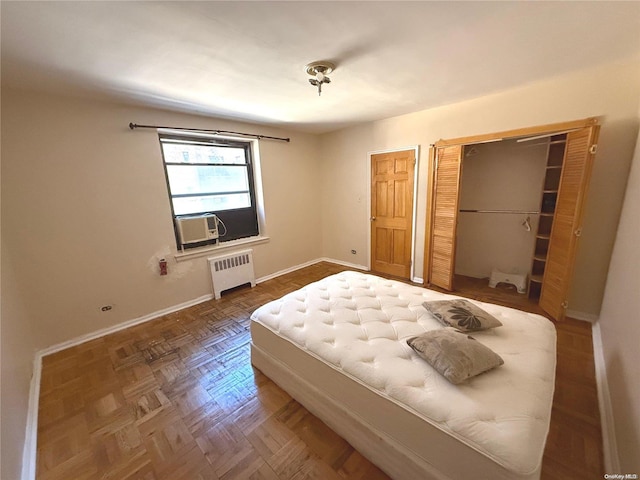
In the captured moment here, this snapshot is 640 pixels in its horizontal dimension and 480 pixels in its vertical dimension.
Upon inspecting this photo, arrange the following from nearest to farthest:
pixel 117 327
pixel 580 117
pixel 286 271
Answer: pixel 580 117, pixel 117 327, pixel 286 271

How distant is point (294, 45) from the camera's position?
60.6 inches

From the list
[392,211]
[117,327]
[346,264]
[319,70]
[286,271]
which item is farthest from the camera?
[346,264]

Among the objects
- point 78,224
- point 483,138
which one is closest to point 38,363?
point 78,224

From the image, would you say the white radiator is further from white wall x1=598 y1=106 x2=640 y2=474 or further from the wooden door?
white wall x1=598 y1=106 x2=640 y2=474

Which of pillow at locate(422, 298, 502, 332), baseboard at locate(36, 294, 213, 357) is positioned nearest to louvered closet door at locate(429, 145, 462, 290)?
pillow at locate(422, 298, 502, 332)

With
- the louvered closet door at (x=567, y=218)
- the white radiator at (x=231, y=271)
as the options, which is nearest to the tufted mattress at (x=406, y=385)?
the louvered closet door at (x=567, y=218)

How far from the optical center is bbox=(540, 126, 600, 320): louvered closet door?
2.13m

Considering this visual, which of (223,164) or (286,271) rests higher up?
(223,164)

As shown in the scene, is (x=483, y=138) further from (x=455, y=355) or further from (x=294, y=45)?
(x=455, y=355)

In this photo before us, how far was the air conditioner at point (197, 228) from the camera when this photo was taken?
2.94 metres

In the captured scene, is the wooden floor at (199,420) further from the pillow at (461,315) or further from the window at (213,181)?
the window at (213,181)

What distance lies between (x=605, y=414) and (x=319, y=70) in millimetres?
2847

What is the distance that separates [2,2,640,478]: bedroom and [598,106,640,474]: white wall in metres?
A: 0.02

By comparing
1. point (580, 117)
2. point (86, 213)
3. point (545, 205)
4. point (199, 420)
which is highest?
point (580, 117)
